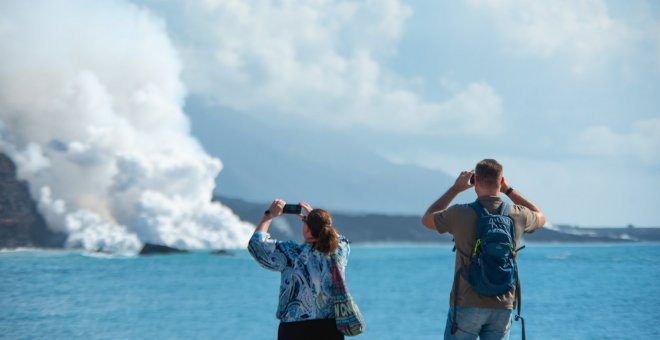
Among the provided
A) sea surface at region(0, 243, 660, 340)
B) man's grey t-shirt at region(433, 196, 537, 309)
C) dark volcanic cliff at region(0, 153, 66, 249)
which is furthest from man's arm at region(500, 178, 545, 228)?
dark volcanic cliff at region(0, 153, 66, 249)

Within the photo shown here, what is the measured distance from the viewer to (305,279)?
5527mm

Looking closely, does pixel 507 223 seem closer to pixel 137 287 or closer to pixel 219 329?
pixel 219 329

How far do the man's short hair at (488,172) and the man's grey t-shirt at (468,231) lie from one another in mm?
107

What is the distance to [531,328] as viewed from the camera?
977 inches

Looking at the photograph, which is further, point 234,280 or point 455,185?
point 234,280

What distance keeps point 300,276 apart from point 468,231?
1.01 m

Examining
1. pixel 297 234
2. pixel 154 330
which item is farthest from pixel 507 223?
pixel 297 234

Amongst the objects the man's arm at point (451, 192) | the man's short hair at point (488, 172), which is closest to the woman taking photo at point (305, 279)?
the man's arm at point (451, 192)

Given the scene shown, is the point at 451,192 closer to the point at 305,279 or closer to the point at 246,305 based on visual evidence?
the point at 305,279

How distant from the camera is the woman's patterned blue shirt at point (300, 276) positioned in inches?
217

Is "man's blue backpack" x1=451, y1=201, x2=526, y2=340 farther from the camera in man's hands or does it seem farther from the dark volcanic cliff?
the dark volcanic cliff

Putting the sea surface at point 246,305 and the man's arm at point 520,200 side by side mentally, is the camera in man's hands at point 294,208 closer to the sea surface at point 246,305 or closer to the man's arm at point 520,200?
the man's arm at point 520,200

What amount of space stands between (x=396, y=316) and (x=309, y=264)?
2705cm

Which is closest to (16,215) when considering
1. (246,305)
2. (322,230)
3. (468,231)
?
(246,305)
